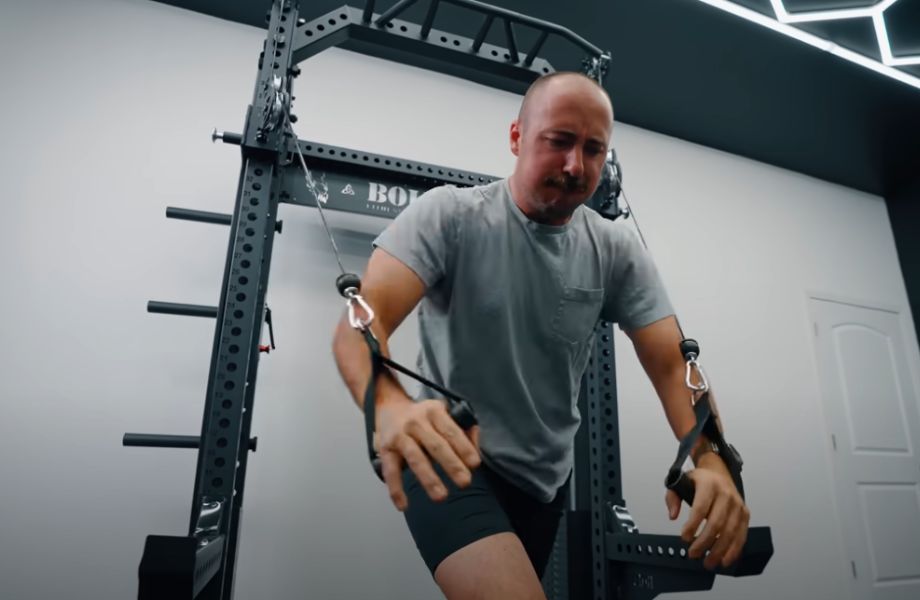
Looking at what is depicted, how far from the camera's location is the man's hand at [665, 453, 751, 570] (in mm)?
785

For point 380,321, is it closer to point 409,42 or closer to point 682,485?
point 682,485

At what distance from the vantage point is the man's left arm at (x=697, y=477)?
79 cm

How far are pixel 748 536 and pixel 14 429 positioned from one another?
2108mm

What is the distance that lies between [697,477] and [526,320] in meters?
0.39

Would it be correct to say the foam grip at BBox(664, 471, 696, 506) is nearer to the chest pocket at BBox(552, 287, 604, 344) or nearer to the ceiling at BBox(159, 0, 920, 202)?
the chest pocket at BBox(552, 287, 604, 344)

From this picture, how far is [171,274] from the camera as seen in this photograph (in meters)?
2.06

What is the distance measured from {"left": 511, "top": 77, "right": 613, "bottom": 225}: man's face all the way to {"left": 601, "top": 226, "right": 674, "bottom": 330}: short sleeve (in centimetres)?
20

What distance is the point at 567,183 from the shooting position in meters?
1.00

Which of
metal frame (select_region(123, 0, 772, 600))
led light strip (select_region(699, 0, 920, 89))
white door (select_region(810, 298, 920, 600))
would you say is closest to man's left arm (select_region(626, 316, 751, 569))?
metal frame (select_region(123, 0, 772, 600))

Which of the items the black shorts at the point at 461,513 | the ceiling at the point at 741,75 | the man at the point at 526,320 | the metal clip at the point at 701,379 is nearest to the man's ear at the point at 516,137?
the man at the point at 526,320

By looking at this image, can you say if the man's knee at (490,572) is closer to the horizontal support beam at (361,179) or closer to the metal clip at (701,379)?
the metal clip at (701,379)

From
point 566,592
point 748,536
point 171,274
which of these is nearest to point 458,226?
point 748,536

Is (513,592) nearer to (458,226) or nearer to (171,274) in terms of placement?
(458,226)

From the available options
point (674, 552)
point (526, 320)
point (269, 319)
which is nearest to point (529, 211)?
point (526, 320)
